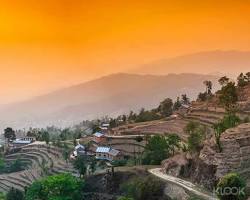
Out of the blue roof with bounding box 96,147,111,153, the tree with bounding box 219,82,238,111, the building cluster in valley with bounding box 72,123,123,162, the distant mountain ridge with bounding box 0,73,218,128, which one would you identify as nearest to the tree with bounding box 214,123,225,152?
the tree with bounding box 219,82,238,111

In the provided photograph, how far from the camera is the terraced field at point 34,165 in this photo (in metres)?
37.6

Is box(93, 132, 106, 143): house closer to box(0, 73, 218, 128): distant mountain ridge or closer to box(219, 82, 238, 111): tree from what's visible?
box(219, 82, 238, 111): tree

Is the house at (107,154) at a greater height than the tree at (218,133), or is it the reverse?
the tree at (218,133)

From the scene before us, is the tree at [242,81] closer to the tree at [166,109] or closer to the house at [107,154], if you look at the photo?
the tree at [166,109]

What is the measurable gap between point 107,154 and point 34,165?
936 cm

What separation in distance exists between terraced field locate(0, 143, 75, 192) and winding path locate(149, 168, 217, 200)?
10.3 metres

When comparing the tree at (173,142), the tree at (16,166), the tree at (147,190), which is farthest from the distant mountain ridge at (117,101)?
the tree at (147,190)

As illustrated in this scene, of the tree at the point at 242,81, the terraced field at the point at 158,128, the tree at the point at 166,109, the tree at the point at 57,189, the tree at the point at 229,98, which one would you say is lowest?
the tree at the point at 57,189

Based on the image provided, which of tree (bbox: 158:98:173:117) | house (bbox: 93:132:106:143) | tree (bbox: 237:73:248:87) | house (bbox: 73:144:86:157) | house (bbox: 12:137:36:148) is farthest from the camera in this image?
house (bbox: 12:137:36:148)

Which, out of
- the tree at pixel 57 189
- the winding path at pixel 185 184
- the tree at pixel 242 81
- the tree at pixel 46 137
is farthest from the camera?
the tree at pixel 46 137

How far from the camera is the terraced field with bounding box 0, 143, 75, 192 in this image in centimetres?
3759

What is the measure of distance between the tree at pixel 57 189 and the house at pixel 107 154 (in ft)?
28.9

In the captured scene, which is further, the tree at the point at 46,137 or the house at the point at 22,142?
the house at the point at 22,142

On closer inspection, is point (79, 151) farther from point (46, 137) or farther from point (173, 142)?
point (46, 137)
